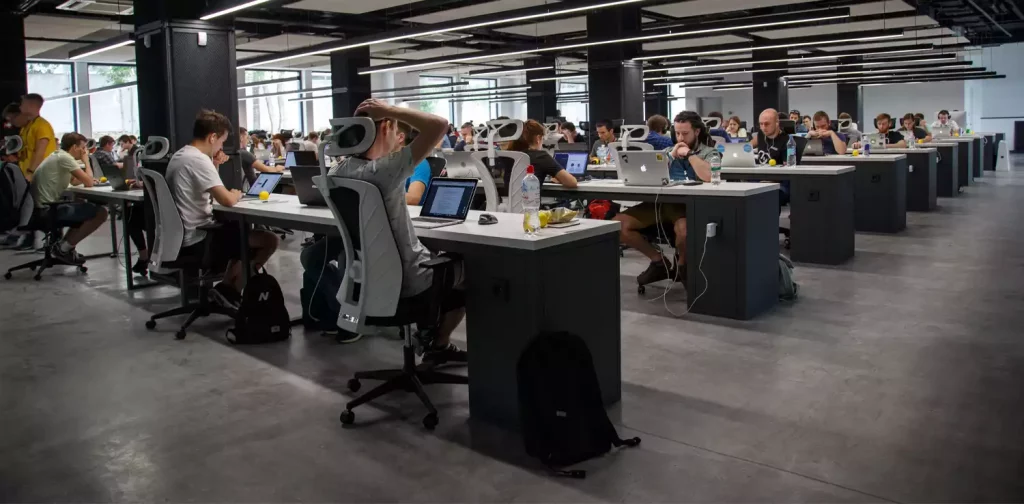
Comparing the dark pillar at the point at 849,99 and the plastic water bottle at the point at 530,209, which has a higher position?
the dark pillar at the point at 849,99

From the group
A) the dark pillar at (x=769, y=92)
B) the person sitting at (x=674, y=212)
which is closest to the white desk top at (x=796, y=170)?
the person sitting at (x=674, y=212)

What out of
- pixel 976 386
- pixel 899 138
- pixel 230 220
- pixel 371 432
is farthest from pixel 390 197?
pixel 899 138

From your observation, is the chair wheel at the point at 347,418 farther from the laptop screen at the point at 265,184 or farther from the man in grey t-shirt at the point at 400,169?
the laptop screen at the point at 265,184

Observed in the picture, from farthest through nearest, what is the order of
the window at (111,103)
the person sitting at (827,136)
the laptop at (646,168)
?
the window at (111,103)
the person sitting at (827,136)
the laptop at (646,168)

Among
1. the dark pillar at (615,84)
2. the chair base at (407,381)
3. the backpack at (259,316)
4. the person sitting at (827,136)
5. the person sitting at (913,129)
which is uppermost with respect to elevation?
the dark pillar at (615,84)

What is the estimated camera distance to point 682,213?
218 inches

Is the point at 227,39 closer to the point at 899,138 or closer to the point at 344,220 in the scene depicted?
the point at 344,220

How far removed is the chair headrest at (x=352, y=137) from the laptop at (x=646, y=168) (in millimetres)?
2487

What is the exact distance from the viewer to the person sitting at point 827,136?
28.7 feet

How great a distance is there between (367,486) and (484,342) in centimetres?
80

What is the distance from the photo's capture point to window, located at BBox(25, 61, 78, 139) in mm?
20031

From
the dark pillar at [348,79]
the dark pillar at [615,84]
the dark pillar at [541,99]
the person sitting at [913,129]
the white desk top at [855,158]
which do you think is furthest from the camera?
the dark pillar at [541,99]

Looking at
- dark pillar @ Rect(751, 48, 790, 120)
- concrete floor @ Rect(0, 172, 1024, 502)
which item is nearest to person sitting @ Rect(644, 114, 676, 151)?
concrete floor @ Rect(0, 172, 1024, 502)

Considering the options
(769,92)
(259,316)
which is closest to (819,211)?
(259,316)
